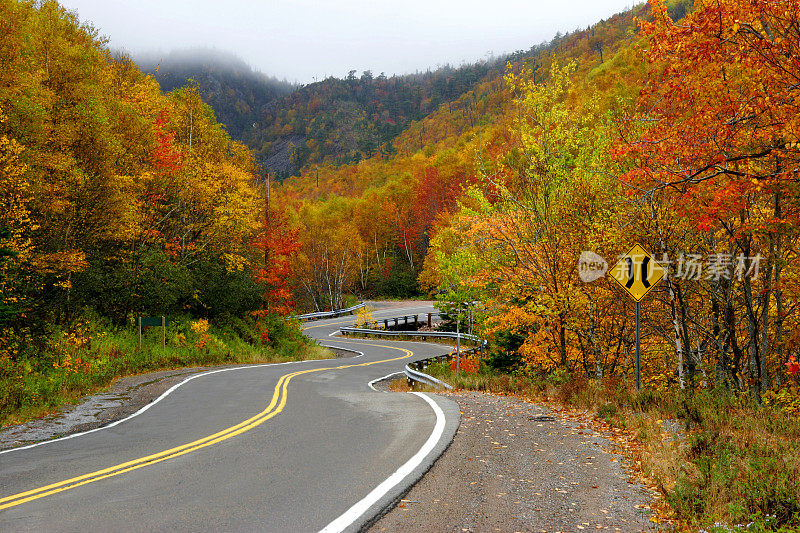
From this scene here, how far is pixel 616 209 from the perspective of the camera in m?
13.3

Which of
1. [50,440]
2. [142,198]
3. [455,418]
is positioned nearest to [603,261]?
[455,418]

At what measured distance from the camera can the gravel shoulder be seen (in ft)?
14.9

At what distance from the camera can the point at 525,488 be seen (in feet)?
17.9

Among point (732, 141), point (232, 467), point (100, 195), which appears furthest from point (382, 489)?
point (100, 195)

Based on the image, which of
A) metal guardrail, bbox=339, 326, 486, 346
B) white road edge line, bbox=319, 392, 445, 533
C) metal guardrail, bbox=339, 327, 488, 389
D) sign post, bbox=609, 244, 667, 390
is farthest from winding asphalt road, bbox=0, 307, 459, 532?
metal guardrail, bbox=339, 326, 486, 346

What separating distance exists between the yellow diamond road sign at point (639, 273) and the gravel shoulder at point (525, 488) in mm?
3857

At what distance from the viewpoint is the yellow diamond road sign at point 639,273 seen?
10.8 metres

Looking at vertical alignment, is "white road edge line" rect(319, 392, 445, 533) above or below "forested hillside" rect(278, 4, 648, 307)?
below

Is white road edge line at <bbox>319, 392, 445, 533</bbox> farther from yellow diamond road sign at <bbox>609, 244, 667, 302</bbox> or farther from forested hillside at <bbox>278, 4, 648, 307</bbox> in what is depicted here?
forested hillside at <bbox>278, 4, 648, 307</bbox>

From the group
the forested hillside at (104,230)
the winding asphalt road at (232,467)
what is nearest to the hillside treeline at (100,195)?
the forested hillside at (104,230)

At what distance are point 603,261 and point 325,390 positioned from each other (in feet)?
29.2

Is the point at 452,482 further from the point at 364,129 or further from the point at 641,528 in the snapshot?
the point at 364,129

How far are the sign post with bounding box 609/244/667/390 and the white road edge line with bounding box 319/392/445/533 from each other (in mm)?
5139

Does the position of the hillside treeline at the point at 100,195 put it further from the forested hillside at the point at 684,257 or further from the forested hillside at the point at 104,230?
the forested hillside at the point at 684,257
